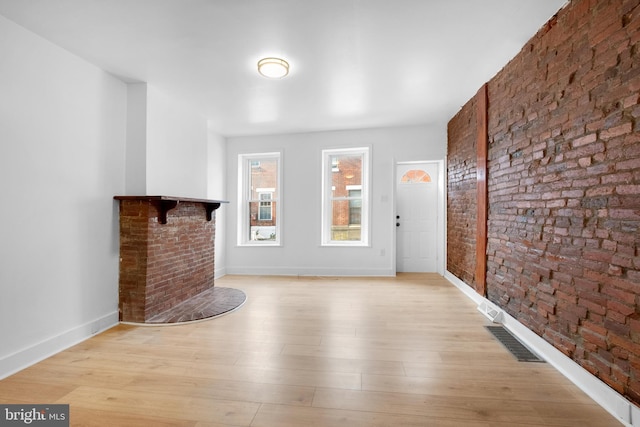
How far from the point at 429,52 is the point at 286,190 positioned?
10.9 feet

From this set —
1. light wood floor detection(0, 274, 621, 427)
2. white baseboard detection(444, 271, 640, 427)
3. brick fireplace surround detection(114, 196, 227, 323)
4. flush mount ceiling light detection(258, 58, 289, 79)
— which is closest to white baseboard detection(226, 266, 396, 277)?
brick fireplace surround detection(114, 196, 227, 323)

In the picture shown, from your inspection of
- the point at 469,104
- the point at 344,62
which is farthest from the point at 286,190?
the point at 469,104

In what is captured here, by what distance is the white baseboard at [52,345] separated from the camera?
202 cm

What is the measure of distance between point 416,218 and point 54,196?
5.10m

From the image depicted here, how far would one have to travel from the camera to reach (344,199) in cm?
528

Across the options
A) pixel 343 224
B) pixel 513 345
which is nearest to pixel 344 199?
pixel 343 224

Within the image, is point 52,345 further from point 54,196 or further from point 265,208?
point 265,208

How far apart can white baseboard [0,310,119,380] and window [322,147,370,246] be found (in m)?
3.41

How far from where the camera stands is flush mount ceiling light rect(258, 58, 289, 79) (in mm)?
2664

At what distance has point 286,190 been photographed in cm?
523

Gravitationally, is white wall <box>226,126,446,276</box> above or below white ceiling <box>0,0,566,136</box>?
below

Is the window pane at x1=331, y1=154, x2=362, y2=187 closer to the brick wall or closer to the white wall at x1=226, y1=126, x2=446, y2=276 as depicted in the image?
the white wall at x1=226, y1=126, x2=446, y2=276

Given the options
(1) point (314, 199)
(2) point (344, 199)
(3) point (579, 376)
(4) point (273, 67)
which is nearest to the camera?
(3) point (579, 376)

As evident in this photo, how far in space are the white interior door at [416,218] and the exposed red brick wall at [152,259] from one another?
3735 mm
